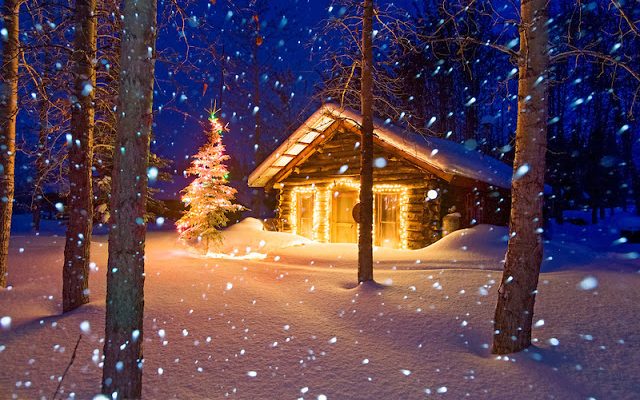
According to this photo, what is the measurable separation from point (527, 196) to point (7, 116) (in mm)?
9092

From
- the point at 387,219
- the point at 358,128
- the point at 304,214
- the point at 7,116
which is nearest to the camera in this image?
the point at 7,116

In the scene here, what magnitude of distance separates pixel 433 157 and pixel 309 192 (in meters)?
6.23

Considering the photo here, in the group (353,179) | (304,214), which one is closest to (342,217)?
(353,179)

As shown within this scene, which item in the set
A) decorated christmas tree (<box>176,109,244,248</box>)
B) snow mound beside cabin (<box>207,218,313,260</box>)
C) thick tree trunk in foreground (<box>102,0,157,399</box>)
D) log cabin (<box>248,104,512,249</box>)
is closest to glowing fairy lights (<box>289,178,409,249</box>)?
log cabin (<box>248,104,512,249</box>)

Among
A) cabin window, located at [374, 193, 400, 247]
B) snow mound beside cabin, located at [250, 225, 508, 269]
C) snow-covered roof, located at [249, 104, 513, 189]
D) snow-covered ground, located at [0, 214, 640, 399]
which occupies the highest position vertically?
snow-covered roof, located at [249, 104, 513, 189]

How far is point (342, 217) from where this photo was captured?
17031 millimetres

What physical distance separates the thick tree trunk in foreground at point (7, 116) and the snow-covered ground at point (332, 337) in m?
1.34

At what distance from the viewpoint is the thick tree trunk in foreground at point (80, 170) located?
645cm

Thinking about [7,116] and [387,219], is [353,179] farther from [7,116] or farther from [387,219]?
[7,116]

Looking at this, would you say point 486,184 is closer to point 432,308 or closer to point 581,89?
point 432,308

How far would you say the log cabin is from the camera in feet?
45.5

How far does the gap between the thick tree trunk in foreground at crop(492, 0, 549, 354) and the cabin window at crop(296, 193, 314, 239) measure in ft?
43.8

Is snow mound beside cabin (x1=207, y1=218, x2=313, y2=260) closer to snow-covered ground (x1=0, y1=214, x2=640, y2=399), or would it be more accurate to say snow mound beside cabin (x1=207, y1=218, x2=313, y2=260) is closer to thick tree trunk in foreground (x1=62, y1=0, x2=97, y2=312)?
snow-covered ground (x1=0, y1=214, x2=640, y2=399)

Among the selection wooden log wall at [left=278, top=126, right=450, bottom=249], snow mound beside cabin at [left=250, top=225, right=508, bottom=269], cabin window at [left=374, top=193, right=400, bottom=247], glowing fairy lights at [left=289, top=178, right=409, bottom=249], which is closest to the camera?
snow mound beside cabin at [left=250, top=225, right=508, bottom=269]
